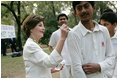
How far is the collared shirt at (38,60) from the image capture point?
155cm

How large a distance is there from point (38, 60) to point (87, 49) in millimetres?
470

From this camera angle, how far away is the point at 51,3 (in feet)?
58.7

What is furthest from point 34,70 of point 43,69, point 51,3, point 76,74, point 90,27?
point 51,3

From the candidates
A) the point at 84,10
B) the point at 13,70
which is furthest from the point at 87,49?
the point at 13,70

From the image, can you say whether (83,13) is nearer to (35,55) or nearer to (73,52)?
(73,52)

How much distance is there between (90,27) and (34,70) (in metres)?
0.68

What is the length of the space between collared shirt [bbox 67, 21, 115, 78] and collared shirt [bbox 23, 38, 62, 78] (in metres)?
0.19

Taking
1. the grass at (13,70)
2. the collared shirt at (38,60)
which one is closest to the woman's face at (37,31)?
the collared shirt at (38,60)

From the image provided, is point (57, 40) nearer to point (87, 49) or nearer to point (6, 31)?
point (87, 49)

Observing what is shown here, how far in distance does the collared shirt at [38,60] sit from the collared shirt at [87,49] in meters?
0.19

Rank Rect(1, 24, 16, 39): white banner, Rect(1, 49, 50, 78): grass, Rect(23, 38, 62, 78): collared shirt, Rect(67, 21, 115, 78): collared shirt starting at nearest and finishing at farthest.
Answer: Rect(67, 21, 115, 78): collared shirt → Rect(23, 38, 62, 78): collared shirt → Rect(1, 49, 50, 78): grass → Rect(1, 24, 16, 39): white banner

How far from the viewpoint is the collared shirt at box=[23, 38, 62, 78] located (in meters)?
1.55

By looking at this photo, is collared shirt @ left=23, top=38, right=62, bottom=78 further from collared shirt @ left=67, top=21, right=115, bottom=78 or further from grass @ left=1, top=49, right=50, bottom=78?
grass @ left=1, top=49, right=50, bottom=78

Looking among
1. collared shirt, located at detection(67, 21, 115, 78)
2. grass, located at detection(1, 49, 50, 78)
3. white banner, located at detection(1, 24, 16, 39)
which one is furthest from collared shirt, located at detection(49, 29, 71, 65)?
white banner, located at detection(1, 24, 16, 39)
